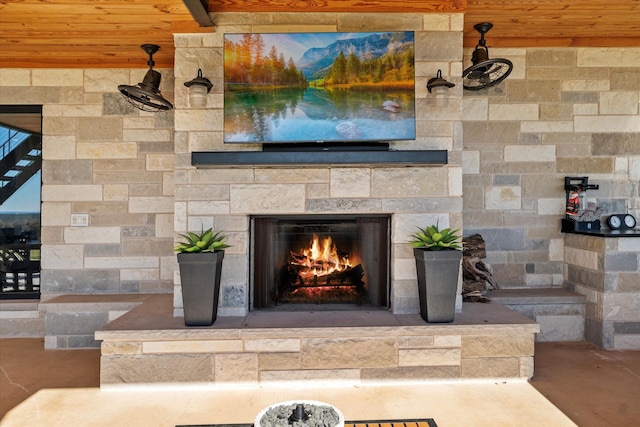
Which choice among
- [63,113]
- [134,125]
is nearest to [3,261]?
[63,113]

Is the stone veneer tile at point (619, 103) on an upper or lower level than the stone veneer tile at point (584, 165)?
upper

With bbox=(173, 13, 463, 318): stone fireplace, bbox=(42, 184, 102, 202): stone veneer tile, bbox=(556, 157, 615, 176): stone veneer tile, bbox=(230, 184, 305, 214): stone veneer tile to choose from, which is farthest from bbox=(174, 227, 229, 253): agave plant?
A: bbox=(556, 157, 615, 176): stone veneer tile

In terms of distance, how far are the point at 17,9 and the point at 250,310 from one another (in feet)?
8.43

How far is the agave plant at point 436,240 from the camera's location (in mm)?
2594

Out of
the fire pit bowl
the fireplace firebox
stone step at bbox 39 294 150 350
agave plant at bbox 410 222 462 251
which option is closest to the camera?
the fire pit bowl

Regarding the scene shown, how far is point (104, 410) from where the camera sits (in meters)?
2.27

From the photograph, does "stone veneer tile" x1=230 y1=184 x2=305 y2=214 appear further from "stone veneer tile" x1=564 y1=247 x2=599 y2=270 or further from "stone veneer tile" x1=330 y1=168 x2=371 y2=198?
"stone veneer tile" x1=564 y1=247 x2=599 y2=270

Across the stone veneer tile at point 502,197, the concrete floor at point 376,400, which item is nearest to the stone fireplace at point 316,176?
the concrete floor at point 376,400

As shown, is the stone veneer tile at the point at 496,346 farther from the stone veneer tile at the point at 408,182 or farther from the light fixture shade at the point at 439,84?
the light fixture shade at the point at 439,84

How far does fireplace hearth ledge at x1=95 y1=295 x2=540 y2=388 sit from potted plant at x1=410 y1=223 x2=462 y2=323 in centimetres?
10

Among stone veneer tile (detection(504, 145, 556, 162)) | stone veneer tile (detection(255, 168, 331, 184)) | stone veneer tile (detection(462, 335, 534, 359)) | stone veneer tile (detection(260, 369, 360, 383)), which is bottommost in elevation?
stone veneer tile (detection(260, 369, 360, 383))

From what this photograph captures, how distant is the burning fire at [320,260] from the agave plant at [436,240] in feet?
2.21

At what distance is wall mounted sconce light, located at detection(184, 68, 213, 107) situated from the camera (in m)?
2.65

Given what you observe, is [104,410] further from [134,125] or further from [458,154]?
[458,154]
